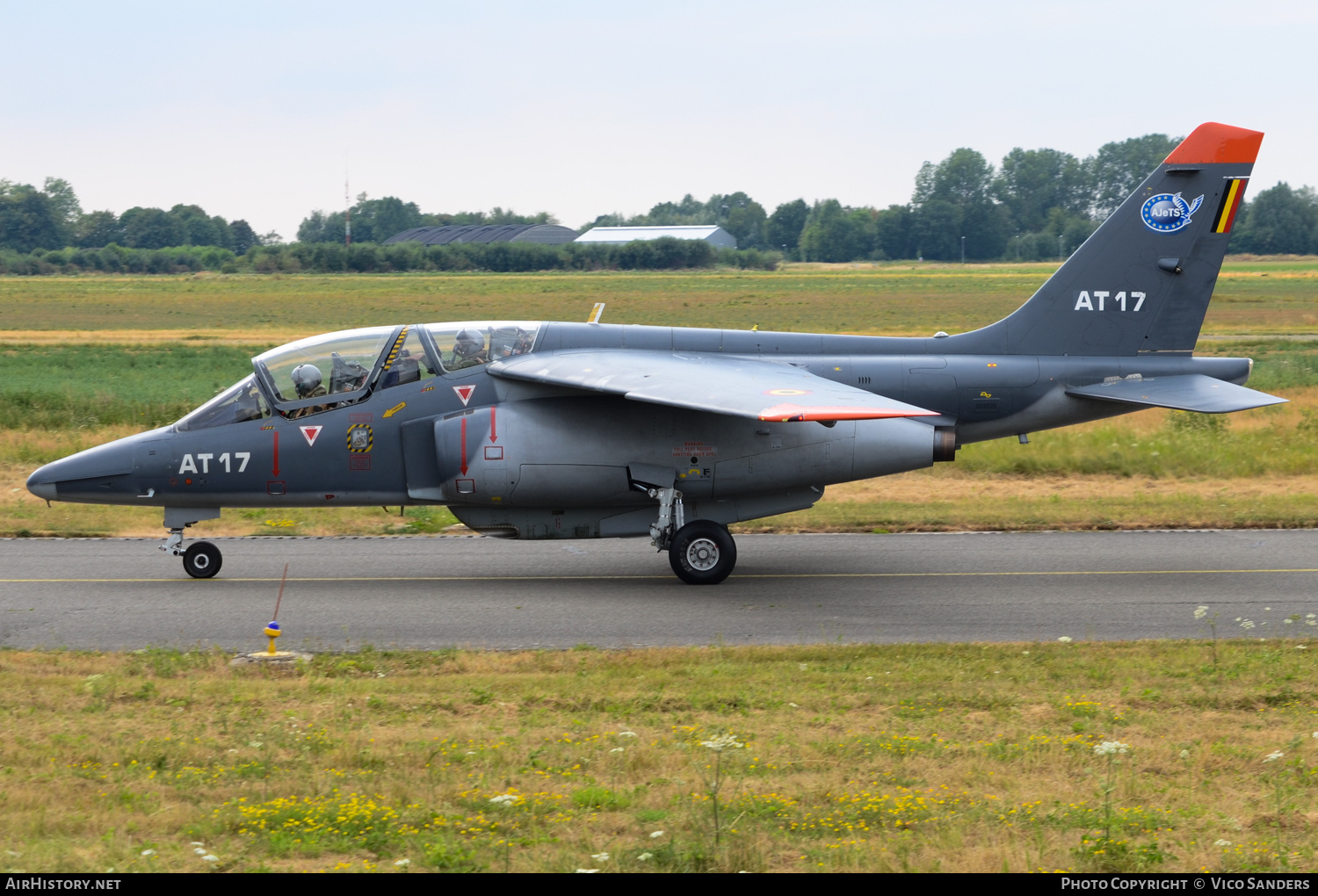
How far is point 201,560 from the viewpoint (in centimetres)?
1459

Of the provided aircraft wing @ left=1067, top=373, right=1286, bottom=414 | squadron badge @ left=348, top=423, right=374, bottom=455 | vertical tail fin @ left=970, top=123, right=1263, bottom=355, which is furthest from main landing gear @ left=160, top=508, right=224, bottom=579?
aircraft wing @ left=1067, top=373, right=1286, bottom=414

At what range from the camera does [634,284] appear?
111m

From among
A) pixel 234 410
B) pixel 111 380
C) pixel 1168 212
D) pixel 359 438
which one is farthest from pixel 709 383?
pixel 111 380

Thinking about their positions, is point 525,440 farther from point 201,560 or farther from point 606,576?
point 201,560

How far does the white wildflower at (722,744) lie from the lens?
7.15 m

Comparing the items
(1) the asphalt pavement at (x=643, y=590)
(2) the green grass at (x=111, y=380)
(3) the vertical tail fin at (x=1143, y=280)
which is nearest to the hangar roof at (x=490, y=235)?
(2) the green grass at (x=111, y=380)

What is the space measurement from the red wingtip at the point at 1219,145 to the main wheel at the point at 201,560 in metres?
12.5

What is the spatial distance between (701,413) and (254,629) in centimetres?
535

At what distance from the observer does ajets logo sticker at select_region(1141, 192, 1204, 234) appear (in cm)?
1527

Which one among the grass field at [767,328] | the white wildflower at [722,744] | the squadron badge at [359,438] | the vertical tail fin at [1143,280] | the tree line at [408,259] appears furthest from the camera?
the tree line at [408,259]

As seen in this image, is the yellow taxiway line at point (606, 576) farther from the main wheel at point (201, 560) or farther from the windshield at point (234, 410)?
the windshield at point (234, 410)
